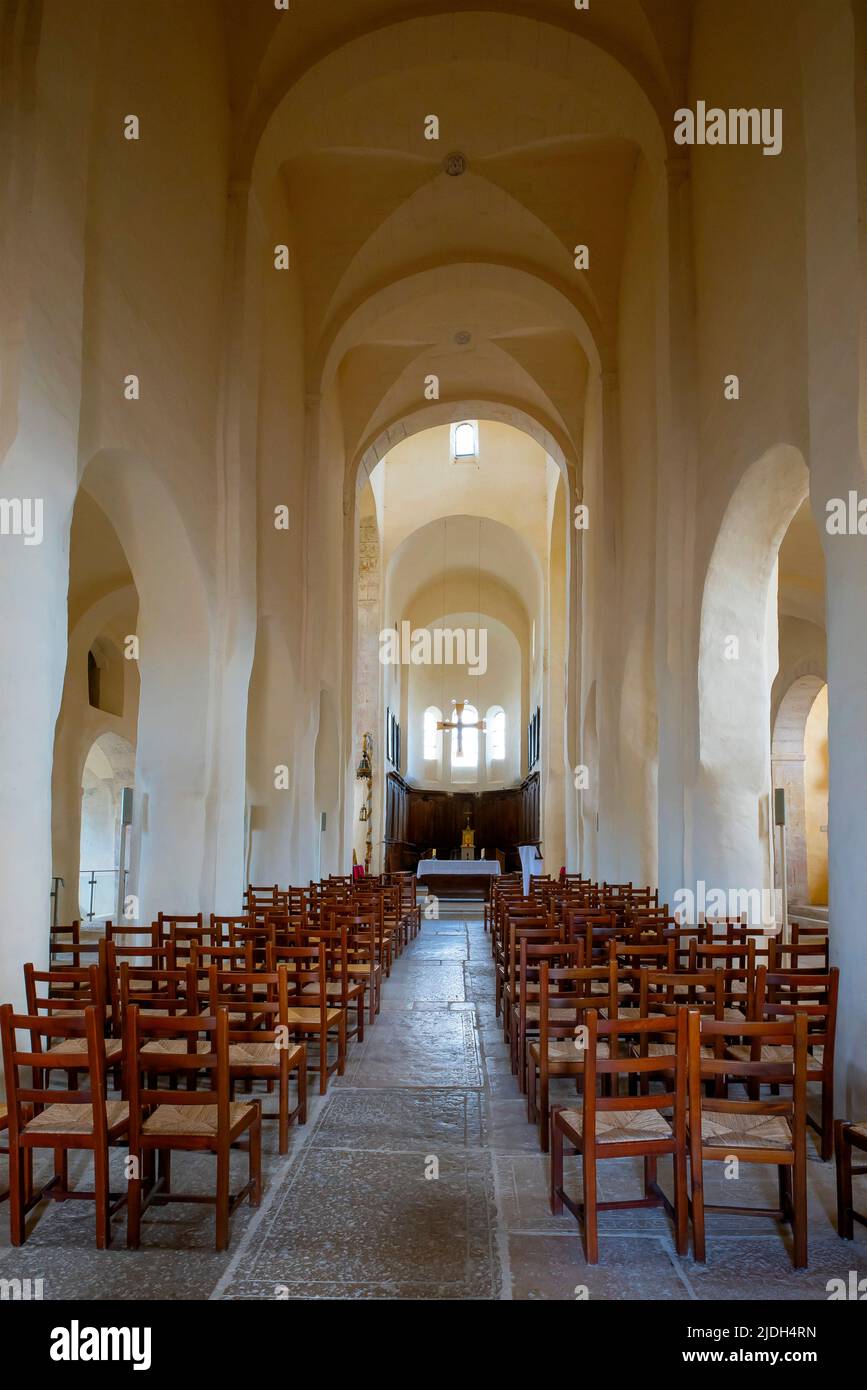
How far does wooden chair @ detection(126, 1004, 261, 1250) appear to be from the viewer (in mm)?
3555

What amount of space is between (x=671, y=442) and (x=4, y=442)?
675 cm

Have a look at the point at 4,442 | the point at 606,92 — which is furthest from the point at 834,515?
Answer: the point at 606,92

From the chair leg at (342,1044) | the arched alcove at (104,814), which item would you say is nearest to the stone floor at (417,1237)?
the chair leg at (342,1044)

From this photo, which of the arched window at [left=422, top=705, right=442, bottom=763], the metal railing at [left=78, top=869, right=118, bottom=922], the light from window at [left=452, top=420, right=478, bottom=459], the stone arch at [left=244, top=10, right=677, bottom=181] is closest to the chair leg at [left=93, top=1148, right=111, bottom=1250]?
the stone arch at [left=244, top=10, right=677, bottom=181]

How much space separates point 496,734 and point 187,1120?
32939 millimetres

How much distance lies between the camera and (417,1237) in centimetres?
370

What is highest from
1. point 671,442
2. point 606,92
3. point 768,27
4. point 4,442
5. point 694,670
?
point 606,92

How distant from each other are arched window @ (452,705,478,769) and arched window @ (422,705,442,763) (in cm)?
65

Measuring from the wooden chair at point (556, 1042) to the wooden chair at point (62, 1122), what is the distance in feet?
6.03

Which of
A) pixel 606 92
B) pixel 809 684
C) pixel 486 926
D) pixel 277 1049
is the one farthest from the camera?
pixel 809 684

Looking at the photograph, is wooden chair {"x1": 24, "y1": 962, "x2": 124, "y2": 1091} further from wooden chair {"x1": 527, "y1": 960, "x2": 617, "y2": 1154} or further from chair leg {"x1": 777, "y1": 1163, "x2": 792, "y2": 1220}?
chair leg {"x1": 777, "y1": 1163, "x2": 792, "y2": 1220}

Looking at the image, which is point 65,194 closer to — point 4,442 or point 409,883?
point 4,442

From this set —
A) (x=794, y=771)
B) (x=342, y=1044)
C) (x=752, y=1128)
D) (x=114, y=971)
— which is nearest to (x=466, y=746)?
(x=794, y=771)
